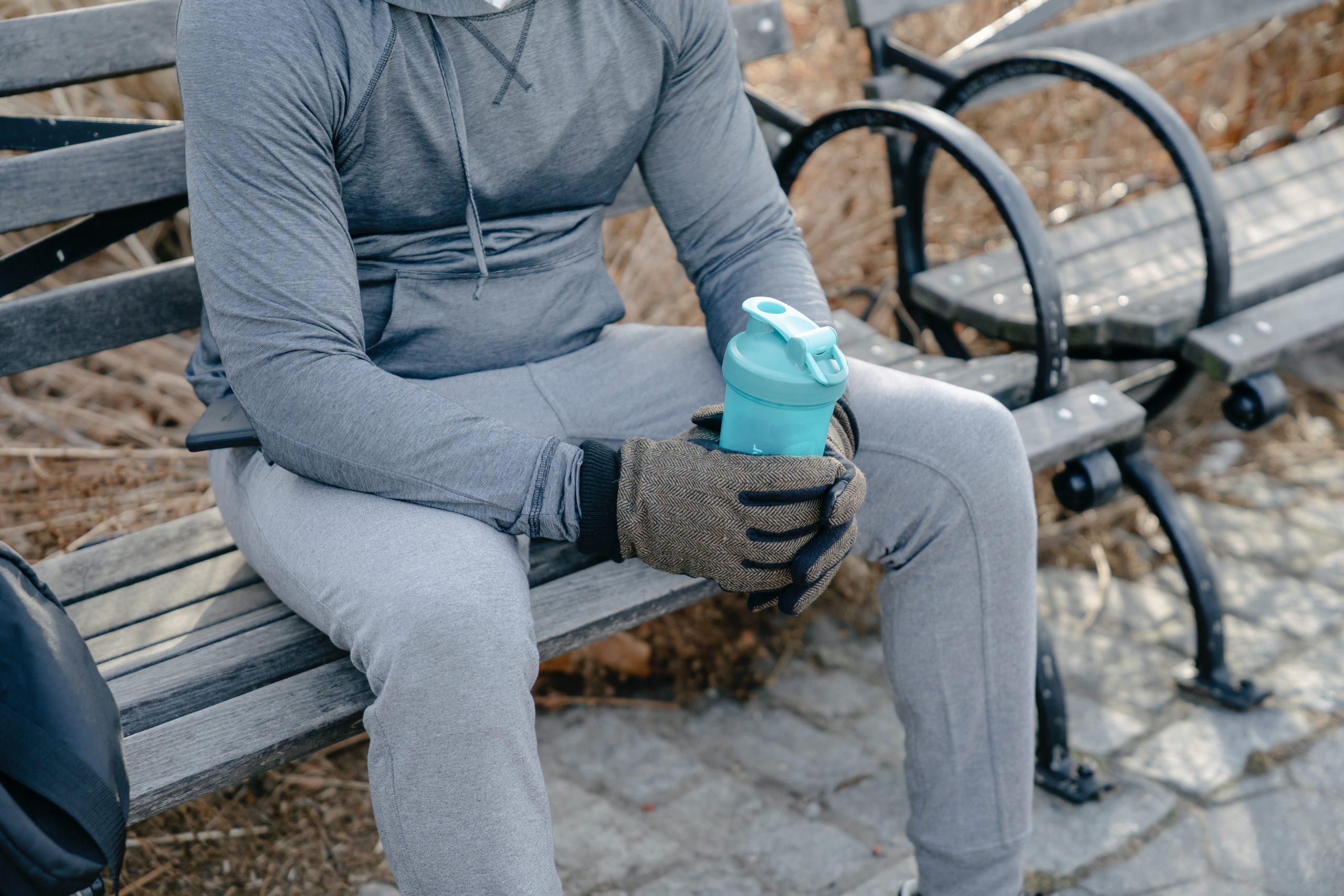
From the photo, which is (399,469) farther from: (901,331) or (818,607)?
(901,331)

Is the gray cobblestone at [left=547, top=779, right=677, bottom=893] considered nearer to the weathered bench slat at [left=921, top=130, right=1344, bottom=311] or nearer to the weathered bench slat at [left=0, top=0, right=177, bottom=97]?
the weathered bench slat at [left=921, top=130, right=1344, bottom=311]

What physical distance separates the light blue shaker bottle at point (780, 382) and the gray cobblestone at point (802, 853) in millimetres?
918

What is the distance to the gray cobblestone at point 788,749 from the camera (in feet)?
7.29

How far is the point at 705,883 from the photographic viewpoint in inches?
77.8

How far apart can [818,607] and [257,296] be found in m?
1.64

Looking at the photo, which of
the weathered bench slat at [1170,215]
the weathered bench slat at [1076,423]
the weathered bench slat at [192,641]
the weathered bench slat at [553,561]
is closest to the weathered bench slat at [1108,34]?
the weathered bench slat at [1170,215]

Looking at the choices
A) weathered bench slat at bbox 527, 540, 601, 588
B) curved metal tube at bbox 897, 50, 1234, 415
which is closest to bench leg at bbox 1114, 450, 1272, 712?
curved metal tube at bbox 897, 50, 1234, 415

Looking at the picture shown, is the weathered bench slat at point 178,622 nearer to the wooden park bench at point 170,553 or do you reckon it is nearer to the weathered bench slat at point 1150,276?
the wooden park bench at point 170,553

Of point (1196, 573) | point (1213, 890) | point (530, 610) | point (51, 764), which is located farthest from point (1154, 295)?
point (51, 764)

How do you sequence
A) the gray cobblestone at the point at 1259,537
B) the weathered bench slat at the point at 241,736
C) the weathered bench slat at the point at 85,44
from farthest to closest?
1. the gray cobblestone at the point at 1259,537
2. the weathered bench slat at the point at 85,44
3. the weathered bench slat at the point at 241,736

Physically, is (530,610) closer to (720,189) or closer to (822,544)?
(822,544)

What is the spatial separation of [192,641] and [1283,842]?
1718 millimetres

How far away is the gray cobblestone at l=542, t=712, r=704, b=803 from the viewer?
2.23 metres

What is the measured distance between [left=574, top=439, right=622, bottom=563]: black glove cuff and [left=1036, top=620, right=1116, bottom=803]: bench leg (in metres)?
0.96
